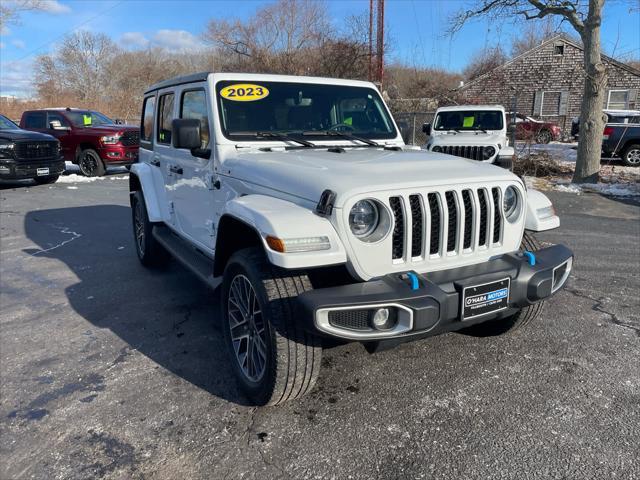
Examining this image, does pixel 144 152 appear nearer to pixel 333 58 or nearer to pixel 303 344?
pixel 303 344

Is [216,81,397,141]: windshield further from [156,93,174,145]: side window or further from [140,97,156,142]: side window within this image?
[140,97,156,142]: side window

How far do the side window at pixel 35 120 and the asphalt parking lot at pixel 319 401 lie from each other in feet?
36.9

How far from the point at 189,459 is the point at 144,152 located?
407cm

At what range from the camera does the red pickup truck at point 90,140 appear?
1329 cm

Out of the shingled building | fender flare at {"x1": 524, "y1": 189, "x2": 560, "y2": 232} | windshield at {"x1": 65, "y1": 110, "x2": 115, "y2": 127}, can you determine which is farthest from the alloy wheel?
the shingled building

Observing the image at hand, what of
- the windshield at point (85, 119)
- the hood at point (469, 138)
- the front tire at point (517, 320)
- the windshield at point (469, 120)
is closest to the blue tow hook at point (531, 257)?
the front tire at point (517, 320)

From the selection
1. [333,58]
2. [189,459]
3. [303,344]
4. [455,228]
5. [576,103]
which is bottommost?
[189,459]

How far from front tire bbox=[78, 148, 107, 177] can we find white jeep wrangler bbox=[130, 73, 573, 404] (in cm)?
1081

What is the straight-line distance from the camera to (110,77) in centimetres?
4806

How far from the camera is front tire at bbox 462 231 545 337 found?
3.26 metres

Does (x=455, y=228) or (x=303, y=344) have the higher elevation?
(x=455, y=228)

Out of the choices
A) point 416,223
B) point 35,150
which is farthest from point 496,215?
point 35,150

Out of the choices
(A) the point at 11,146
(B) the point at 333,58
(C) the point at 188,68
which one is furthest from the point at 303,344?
(C) the point at 188,68

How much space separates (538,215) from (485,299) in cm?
94
